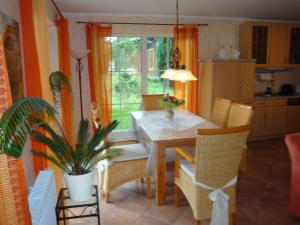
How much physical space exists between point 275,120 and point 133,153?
3.38 m

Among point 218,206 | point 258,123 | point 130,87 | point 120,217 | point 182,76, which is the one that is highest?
point 182,76

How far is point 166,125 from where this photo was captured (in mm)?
3072

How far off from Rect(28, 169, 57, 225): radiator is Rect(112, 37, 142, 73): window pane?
287 centimetres

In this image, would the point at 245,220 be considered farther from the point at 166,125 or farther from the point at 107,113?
the point at 107,113

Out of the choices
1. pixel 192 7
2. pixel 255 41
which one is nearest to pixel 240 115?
pixel 192 7

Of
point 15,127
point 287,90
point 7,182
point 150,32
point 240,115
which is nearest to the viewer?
point 15,127

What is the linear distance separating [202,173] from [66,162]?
1052 millimetres

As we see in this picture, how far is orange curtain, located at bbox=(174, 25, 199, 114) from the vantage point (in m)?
4.56

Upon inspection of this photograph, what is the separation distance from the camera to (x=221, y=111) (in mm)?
3590

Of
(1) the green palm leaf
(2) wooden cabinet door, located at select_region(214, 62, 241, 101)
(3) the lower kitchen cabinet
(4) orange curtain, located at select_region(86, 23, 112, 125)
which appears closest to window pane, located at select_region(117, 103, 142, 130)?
(4) orange curtain, located at select_region(86, 23, 112, 125)

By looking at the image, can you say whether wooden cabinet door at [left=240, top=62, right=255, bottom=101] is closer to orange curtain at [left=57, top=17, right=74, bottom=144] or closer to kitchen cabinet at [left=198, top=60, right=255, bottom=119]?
kitchen cabinet at [left=198, top=60, right=255, bottom=119]

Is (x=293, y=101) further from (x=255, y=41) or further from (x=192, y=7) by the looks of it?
(x=192, y=7)

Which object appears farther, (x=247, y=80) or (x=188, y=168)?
(x=247, y=80)

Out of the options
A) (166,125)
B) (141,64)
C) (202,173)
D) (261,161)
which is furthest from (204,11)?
(202,173)
